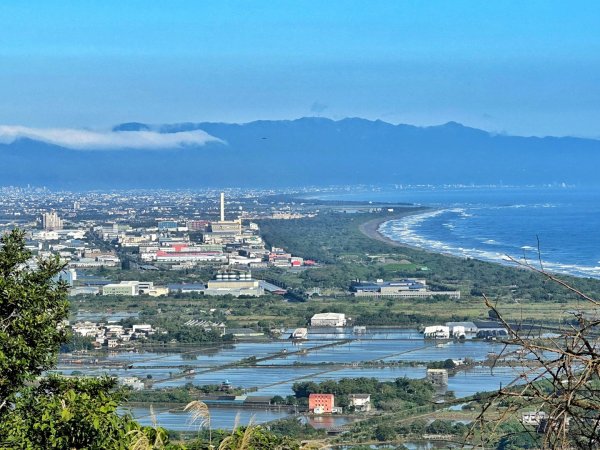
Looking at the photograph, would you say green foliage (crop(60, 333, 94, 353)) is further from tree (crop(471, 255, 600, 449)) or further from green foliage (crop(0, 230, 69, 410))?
tree (crop(471, 255, 600, 449))

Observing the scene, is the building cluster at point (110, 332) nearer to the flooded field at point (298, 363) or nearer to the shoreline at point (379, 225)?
the flooded field at point (298, 363)

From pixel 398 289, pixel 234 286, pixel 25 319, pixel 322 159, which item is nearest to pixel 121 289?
pixel 234 286

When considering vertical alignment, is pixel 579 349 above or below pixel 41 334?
above

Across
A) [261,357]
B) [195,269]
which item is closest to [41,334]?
[261,357]

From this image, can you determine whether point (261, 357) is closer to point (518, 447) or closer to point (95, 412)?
point (518, 447)

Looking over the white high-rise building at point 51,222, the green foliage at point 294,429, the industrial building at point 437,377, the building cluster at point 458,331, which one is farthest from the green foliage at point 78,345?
the white high-rise building at point 51,222

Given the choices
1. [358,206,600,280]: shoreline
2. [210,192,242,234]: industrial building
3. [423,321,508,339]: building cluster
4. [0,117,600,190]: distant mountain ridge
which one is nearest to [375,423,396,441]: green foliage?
[423,321,508,339]: building cluster

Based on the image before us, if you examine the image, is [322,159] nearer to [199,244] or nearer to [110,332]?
[199,244]

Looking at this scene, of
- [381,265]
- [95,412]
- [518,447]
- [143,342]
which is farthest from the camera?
[381,265]
